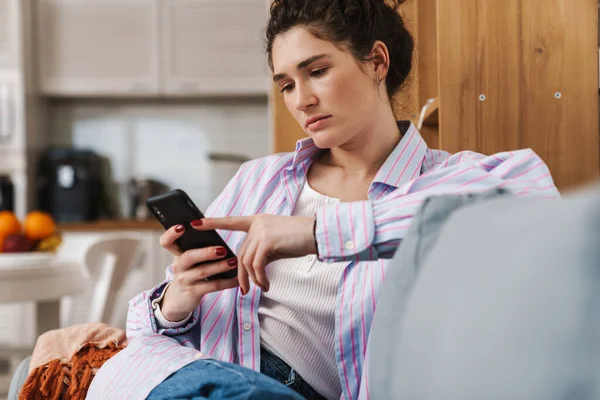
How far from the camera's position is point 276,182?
113 cm

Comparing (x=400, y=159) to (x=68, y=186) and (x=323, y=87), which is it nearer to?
(x=323, y=87)

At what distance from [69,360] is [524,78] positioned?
917 mm

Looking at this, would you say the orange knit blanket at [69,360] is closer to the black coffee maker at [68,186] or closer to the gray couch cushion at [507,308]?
the gray couch cushion at [507,308]

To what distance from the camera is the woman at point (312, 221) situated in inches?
29.5

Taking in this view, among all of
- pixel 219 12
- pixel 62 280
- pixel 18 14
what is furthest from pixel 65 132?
pixel 62 280

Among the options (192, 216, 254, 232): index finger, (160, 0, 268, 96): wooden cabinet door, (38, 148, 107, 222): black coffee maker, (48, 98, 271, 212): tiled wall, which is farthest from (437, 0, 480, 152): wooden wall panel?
(48, 98, 271, 212): tiled wall

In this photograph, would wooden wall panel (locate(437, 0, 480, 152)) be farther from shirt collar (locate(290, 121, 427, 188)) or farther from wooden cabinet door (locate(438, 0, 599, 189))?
shirt collar (locate(290, 121, 427, 188))

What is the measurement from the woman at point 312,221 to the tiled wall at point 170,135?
334 cm

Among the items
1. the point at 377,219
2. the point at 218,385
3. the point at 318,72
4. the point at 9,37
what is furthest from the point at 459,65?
the point at 9,37

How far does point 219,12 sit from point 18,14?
1.18 meters

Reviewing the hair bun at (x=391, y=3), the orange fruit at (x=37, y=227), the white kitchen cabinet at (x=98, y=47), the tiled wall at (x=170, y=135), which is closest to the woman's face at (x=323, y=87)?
the hair bun at (x=391, y=3)

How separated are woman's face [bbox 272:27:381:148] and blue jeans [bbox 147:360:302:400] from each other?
1.49 ft

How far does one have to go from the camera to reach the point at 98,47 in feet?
13.6

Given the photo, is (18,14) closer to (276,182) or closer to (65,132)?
(65,132)
